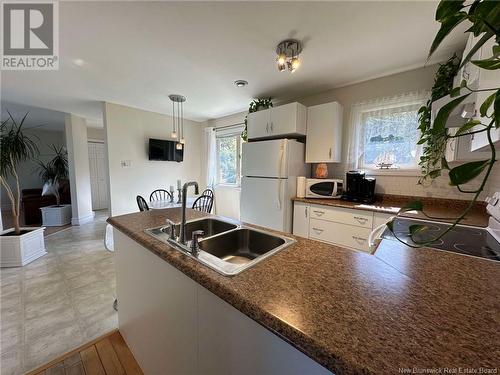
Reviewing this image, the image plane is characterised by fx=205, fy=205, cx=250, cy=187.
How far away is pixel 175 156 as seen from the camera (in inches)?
174

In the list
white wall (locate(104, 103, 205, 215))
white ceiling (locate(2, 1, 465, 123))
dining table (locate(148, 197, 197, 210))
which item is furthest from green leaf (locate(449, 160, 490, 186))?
white wall (locate(104, 103, 205, 215))

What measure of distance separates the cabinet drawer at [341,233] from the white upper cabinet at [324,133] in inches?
34.2

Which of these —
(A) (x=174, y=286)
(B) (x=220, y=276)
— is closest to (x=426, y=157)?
(B) (x=220, y=276)

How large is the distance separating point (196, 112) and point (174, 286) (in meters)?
3.81

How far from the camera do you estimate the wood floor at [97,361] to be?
132 cm

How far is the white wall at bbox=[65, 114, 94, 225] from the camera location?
168 inches

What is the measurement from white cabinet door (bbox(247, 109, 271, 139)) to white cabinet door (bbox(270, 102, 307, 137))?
9cm

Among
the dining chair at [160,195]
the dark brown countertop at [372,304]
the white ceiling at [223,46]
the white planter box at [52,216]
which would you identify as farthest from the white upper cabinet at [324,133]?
the white planter box at [52,216]

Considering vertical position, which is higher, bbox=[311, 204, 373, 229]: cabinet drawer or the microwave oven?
the microwave oven

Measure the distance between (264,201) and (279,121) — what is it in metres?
1.12

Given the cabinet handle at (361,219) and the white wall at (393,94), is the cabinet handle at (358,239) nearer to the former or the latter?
the cabinet handle at (361,219)

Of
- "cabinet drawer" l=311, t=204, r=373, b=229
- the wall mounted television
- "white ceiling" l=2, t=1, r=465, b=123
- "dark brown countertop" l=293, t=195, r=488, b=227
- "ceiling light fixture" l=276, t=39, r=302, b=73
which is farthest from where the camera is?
the wall mounted television

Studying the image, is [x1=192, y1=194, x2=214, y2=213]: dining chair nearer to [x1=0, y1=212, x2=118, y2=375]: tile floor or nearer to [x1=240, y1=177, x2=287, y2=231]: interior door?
[x1=240, y1=177, x2=287, y2=231]: interior door

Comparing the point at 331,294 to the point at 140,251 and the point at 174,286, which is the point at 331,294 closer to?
the point at 174,286
